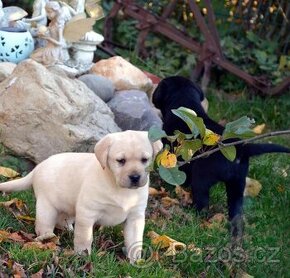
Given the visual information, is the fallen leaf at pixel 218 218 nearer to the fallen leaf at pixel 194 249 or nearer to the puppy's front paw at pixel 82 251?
the fallen leaf at pixel 194 249

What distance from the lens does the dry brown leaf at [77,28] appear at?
6355 millimetres

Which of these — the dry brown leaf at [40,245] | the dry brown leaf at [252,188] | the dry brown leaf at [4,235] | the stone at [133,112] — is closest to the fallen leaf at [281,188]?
the dry brown leaf at [252,188]

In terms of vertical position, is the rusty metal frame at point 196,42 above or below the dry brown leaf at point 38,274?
below

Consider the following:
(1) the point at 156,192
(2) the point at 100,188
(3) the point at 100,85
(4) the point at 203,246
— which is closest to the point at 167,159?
(2) the point at 100,188

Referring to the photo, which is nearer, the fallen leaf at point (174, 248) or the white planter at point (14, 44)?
the fallen leaf at point (174, 248)

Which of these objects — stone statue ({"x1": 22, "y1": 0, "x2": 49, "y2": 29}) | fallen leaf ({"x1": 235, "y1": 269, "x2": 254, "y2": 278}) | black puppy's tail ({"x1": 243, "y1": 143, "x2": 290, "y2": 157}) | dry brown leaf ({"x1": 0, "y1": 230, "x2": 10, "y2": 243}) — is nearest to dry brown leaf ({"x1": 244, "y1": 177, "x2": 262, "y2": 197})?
black puppy's tail ({"x1": 243, "y1": 143, "x2": 290, "y2": 157})

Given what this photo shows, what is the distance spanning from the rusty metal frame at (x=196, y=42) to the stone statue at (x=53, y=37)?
80.5 inches

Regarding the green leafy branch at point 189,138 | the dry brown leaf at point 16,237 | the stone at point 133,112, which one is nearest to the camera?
the green leafy branch at point 189,138

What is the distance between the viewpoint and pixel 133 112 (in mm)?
6273

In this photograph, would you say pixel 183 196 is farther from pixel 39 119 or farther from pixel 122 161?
pixel 122 161

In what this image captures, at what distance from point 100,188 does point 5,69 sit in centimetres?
241

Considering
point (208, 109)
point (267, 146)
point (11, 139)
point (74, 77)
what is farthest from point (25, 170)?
point (208, 109)

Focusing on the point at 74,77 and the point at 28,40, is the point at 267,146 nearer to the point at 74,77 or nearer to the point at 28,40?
the point at 74,77

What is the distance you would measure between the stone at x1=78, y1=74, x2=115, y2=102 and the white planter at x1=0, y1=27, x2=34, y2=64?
1.74 ft
